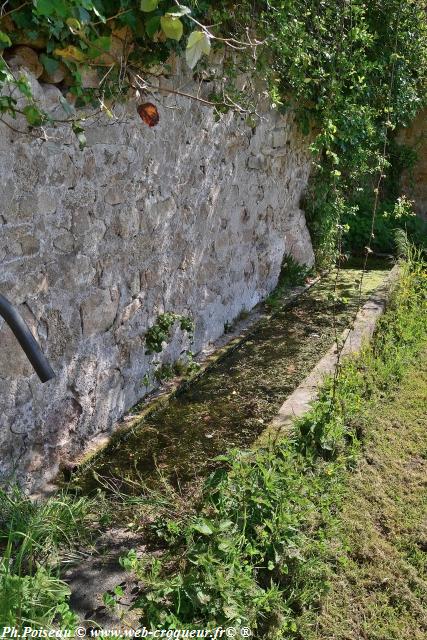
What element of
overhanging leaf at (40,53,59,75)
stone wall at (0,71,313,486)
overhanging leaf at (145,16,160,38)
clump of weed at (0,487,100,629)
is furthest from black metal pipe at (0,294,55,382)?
overhanging leaf at (145,16,160,38)

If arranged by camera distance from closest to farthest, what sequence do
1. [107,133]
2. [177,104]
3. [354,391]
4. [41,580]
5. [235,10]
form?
[41,580], [107,133], [354,391], [177,104], [235,10]

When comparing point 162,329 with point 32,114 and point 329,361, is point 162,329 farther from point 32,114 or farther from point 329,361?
point 32,114

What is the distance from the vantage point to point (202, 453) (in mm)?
3178

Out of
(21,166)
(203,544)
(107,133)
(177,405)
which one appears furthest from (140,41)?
(203,544)

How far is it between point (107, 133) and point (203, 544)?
1866mm

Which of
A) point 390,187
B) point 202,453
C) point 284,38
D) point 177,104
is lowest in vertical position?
point 202,453

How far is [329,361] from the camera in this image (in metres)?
3.83

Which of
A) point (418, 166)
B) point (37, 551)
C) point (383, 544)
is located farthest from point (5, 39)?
point (418, 166)

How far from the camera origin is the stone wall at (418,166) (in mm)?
7809

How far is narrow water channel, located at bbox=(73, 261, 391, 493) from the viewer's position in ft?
9.98

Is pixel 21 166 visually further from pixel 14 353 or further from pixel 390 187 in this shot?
pixel 390 187

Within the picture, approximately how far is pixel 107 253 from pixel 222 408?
3.41ft

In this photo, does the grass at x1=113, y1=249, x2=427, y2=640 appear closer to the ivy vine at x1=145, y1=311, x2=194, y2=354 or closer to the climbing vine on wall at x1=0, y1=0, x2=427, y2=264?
the ivy vine at x1=145, y1=311, x2=194, y2=354

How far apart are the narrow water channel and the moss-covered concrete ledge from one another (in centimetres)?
21
